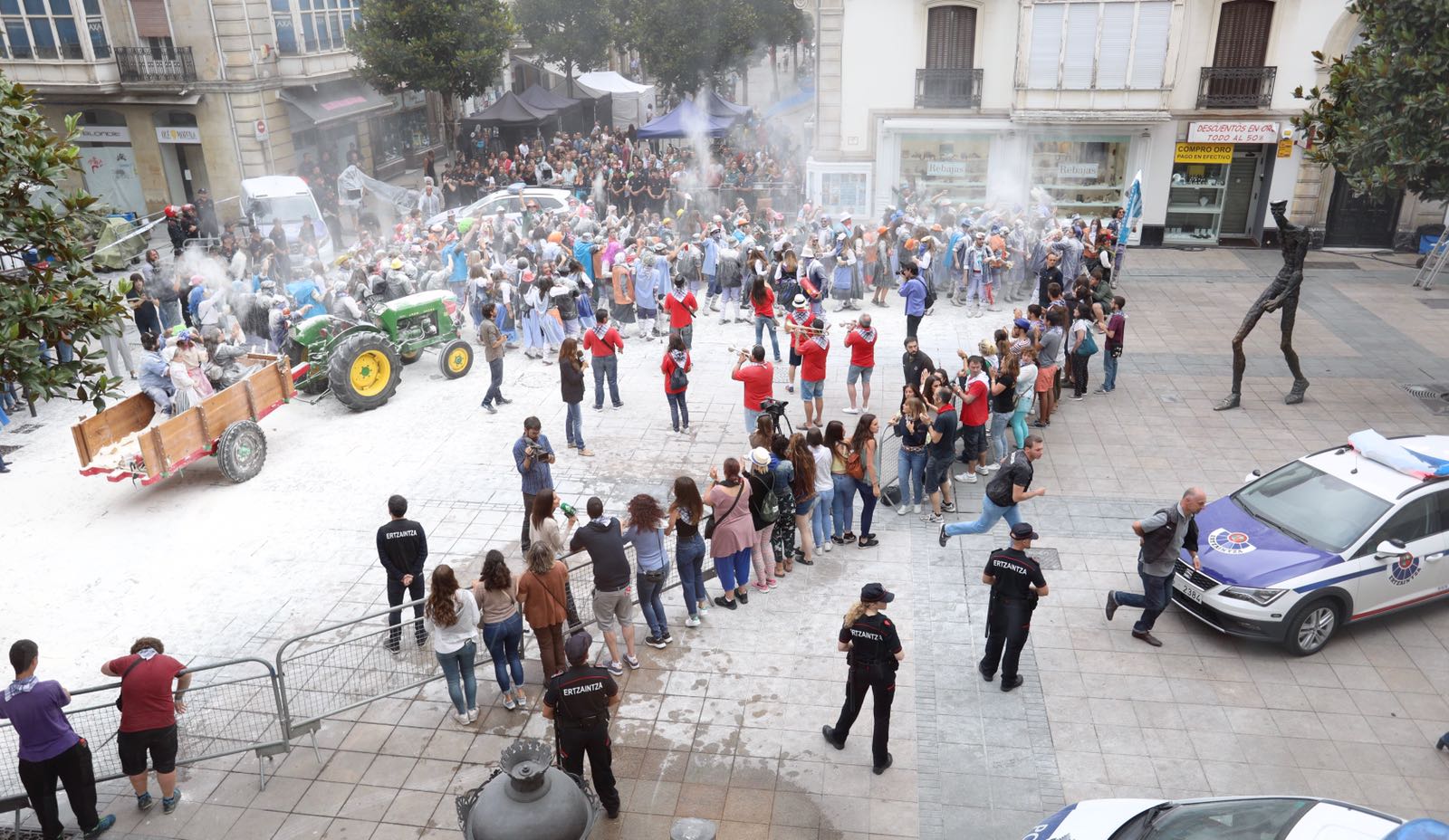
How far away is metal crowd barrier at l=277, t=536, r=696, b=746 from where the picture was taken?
8188mm

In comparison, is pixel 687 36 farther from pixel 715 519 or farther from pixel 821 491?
pixel 715 519

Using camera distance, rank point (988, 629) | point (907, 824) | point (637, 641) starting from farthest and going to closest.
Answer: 1. point (637, 641)
2. point (988, 629)
3. point (907, 824)

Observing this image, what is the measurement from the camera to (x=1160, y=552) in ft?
28.5

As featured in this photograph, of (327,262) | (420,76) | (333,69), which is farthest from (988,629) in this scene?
(333,69)

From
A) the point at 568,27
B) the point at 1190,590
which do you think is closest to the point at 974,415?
the point at 1190,590

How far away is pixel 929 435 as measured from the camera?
10.9 metres

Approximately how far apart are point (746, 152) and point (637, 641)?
23.4m

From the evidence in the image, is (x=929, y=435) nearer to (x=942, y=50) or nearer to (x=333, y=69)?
(x=942, y=50)

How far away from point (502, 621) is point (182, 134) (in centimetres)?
2492

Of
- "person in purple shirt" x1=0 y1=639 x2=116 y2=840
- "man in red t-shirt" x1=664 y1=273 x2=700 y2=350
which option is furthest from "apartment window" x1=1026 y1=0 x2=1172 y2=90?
"person in purple shirt" x1=0 y1=639 x2=116 y2=840

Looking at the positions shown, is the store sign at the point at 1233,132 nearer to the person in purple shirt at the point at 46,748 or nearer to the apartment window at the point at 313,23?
the apartment window at the point at 313,23

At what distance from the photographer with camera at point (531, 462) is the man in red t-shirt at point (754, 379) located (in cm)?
287

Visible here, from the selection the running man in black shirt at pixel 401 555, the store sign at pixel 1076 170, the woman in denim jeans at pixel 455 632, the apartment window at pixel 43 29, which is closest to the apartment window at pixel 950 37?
the store sign at pixel 1076 170

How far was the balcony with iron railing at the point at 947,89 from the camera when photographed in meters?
24.2
